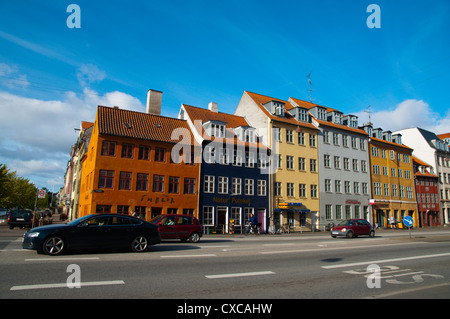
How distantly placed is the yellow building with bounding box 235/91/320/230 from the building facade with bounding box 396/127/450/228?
31.0 metres

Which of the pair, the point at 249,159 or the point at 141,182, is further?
the point at 249,159

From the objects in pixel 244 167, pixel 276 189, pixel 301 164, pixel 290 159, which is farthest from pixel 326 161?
pixel 244 167

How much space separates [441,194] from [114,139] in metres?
57.5

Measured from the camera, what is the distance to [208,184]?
31.5m

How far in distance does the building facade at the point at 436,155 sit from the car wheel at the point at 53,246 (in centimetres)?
6338

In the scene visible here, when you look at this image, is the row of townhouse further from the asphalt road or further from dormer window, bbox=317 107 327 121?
the asphalt road

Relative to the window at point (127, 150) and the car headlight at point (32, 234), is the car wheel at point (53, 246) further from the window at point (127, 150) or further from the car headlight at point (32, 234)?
the window at point (127, 150)

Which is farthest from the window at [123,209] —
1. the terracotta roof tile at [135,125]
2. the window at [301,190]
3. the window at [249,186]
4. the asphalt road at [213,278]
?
the window at [301,190]

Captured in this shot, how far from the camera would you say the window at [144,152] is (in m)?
28.7

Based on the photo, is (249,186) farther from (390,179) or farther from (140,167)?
(390,179)

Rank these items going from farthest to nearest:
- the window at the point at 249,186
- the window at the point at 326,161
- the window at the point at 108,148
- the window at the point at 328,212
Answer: the window at the point at 326,161, the window at the point at 328,212, the window at the point at 249,186, the window at the point at 108,148

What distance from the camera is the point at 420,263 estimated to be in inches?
444

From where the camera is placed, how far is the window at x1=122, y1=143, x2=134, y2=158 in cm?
2792

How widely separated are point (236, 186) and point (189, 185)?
206 inches
